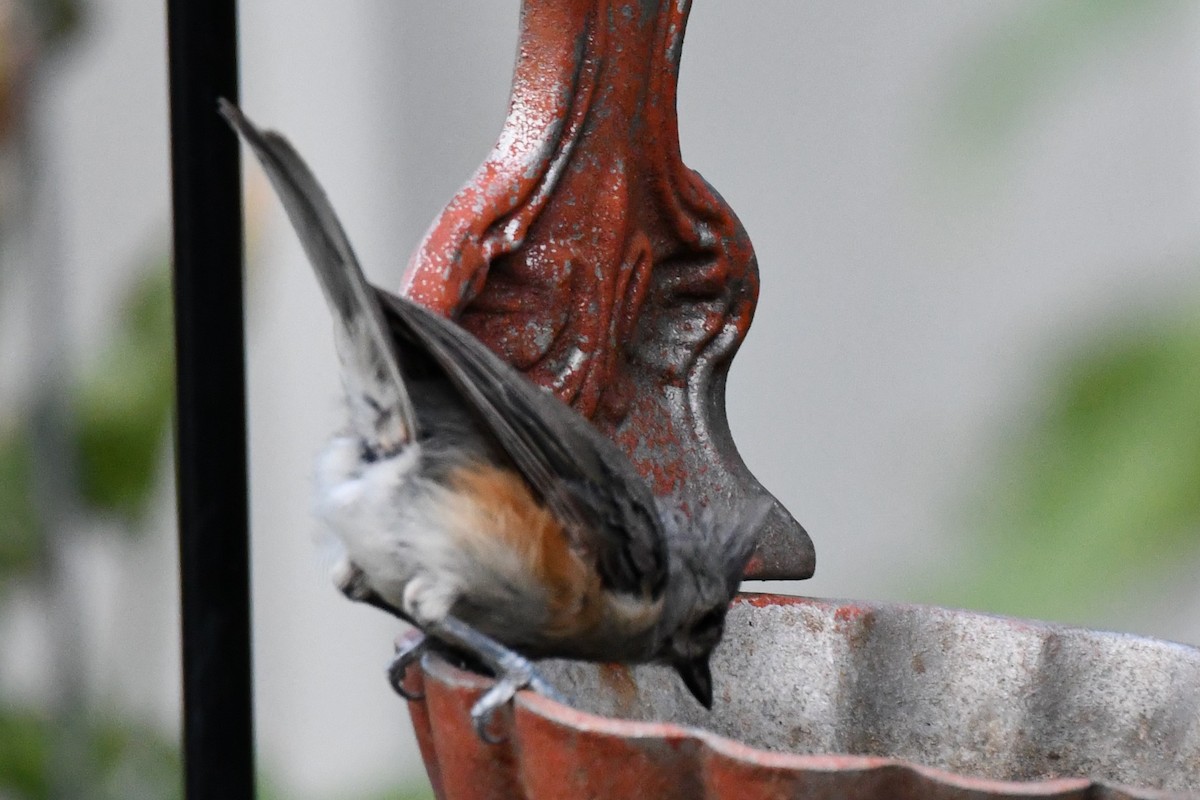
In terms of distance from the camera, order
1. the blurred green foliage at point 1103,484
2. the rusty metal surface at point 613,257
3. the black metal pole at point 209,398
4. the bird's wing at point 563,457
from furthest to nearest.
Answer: the rusty metal surface at point 613,257
the bird's wing at point 563,457
the black metal pole at point 209,398
the blurred green foliage at point 1103,484

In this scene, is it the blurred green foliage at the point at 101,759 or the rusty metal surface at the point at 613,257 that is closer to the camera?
the rusty metal surface at the point at 613,257

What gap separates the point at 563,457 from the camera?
1.50 metres

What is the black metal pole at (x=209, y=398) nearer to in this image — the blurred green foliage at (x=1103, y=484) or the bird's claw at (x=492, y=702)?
the bird's claw at (x=492, y=702)

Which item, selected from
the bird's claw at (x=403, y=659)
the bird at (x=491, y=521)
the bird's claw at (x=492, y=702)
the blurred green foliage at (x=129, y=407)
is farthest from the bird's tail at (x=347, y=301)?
the blurred green foliage at (x=129, y=407)

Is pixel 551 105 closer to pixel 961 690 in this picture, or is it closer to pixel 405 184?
pixel 961 690

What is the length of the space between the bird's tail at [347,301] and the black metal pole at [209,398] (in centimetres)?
4

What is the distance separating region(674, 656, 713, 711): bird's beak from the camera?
1.67 m

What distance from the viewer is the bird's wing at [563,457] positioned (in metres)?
1.41

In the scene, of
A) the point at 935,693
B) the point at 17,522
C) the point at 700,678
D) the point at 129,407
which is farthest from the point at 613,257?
the point at 17,522

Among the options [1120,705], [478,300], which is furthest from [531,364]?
[1120,705]

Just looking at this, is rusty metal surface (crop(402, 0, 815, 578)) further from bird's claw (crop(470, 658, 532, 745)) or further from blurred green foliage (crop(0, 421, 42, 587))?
blurred green foliage (crop(0, 421, 42, 587))

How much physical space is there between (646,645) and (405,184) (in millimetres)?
2871

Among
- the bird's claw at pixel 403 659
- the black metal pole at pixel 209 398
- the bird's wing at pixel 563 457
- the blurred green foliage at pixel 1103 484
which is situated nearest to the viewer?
the blurred green foliage at pixel 1103 484

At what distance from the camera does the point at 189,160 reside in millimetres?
1151
